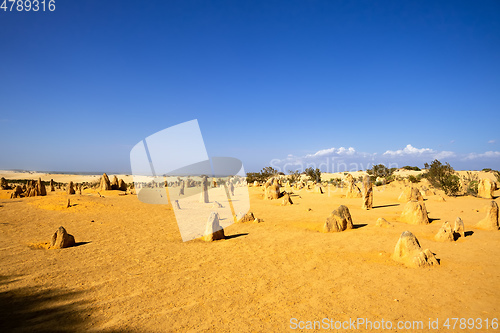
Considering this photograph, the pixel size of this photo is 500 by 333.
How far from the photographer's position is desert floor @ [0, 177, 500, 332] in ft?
14.7

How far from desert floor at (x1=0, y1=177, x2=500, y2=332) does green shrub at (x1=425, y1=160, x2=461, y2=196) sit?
13978mm

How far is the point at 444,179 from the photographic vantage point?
22766 millimetres

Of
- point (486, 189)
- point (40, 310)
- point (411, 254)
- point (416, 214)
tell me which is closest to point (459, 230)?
point (416, 214)

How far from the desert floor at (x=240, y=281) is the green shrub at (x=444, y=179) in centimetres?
1398

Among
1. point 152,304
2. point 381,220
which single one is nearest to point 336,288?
point 152,304

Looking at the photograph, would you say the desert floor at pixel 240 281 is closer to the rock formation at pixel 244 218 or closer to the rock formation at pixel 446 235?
the rock formation at pixel 446 235

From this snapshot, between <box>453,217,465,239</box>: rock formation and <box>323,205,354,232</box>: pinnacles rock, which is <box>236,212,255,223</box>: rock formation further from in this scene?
<box>453,217,465,239</box>: rock formation

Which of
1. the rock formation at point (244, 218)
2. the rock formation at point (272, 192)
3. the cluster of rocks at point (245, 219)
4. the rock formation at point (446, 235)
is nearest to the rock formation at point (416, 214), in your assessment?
the rock formation at point (446, 235)

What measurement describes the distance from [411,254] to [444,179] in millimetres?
20754

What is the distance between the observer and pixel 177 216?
52.2 ft

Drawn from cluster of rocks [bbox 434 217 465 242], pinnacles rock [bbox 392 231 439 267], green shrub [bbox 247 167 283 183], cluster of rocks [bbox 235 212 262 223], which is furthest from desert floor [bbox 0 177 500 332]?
green shrub [bbox 247 167 283 183]

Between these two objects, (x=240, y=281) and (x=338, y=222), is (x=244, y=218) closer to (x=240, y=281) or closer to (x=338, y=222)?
(x=338, y=222)

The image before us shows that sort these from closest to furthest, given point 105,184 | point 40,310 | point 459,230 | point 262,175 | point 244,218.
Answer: point 40,310, point 459,230, point 244,218, point 105,184, point 262,175

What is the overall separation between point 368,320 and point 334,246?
4188 millimetres
